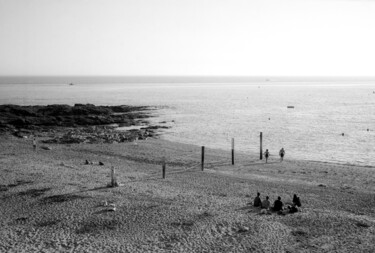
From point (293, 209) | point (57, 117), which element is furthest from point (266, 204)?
point (57, 117)

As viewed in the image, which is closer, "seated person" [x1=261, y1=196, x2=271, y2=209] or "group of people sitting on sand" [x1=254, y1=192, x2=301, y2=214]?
"group of people sitting on sand" [x1=254, y1=192, x2=301, y2=214]

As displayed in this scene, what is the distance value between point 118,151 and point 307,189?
21422 millimetres

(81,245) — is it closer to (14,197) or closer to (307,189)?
(14,197)

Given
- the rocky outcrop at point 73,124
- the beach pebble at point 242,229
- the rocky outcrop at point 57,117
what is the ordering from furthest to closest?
the rocky outcrop at point 57,117 → the rocky outcrop at point 73,124 → the beach pebble at point 242,229

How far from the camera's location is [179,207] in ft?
71.4

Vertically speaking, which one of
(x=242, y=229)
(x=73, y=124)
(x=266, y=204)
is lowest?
(x=242, y=229)

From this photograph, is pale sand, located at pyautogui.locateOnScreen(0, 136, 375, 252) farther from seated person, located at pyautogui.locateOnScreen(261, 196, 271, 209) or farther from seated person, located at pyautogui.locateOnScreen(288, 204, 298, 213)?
seated person, located at pyautogui.locateOnScreen(261, 196, 271, 209)

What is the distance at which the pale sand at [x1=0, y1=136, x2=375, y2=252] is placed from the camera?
57.0ft

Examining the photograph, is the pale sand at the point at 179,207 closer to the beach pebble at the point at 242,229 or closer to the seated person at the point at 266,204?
the beach pebble at the point at 242,229

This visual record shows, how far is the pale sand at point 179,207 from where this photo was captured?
1738 cm

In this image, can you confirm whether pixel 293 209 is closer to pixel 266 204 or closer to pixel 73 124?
pixel 266 204

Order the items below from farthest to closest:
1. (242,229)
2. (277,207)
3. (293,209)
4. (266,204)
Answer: (266,204)
(277,207)
(293,209)
(242,229)

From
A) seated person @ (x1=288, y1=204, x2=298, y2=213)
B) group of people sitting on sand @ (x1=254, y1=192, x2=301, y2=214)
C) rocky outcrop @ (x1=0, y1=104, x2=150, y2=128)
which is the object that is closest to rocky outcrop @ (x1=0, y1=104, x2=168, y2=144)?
rocky outcrop @ (x1=0, y1=104, x2=150, y2=128)

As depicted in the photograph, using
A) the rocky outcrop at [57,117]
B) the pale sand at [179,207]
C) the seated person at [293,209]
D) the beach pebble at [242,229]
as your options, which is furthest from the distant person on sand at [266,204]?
the rocky outcrop at [57,117]
